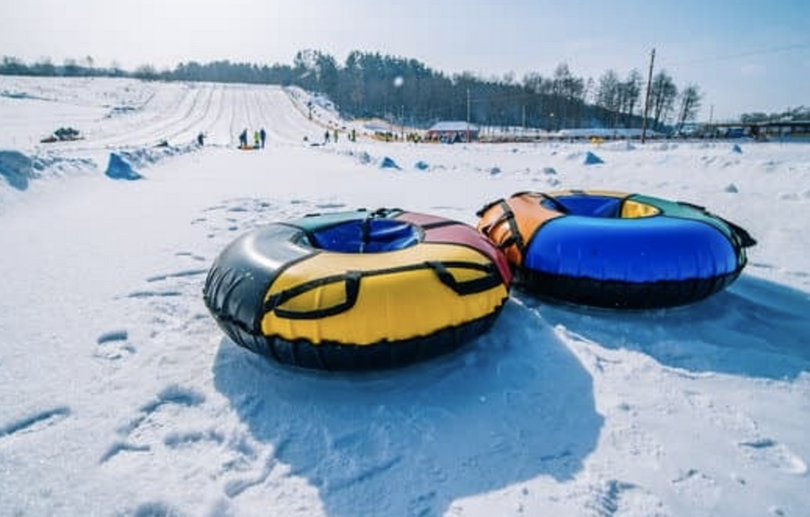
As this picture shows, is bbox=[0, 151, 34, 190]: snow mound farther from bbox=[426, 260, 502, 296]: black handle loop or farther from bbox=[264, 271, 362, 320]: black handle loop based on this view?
bbox=[426, 260, 502, 296]: black handle loop

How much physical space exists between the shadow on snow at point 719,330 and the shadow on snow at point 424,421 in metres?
0.53

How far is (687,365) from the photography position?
2652 mm

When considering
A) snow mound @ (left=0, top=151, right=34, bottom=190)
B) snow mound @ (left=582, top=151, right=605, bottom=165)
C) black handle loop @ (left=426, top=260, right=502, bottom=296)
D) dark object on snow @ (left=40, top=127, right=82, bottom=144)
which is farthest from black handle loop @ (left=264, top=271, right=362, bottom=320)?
dark object on snow @ (left=40, top=127, right=82, bottom=144)

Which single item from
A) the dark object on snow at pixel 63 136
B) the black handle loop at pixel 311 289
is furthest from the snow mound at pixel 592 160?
the dark object on snow at pixel 63 136

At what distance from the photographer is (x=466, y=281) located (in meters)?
2.51

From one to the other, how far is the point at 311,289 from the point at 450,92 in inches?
3217

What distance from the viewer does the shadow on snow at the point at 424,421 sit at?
5.92 feet

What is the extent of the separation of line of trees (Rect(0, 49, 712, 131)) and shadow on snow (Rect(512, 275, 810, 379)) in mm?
45844

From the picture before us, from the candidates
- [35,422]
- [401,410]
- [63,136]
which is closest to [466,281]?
[401,410]

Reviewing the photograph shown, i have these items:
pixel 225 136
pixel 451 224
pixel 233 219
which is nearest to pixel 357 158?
pixel 233 219

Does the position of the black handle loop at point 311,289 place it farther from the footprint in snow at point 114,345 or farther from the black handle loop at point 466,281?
the footprint in snow at point 114,345

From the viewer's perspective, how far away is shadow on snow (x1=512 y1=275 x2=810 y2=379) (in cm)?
267

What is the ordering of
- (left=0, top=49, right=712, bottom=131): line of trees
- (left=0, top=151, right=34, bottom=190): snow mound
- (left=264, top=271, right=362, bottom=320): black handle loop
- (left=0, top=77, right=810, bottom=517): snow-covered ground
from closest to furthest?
(left=0, top=77, right=810, bottom=517): snow-covered ground → (left=264, top=271, right=362, bottom=320): black handle loop → (left=0, top=151, right=34, bottom=190): snow mound → (left=0, top=49, right=712, bottom=131): line of trees

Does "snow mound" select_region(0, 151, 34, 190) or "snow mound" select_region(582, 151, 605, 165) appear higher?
"snow mound" select_region(582, 151, 605, 165)
